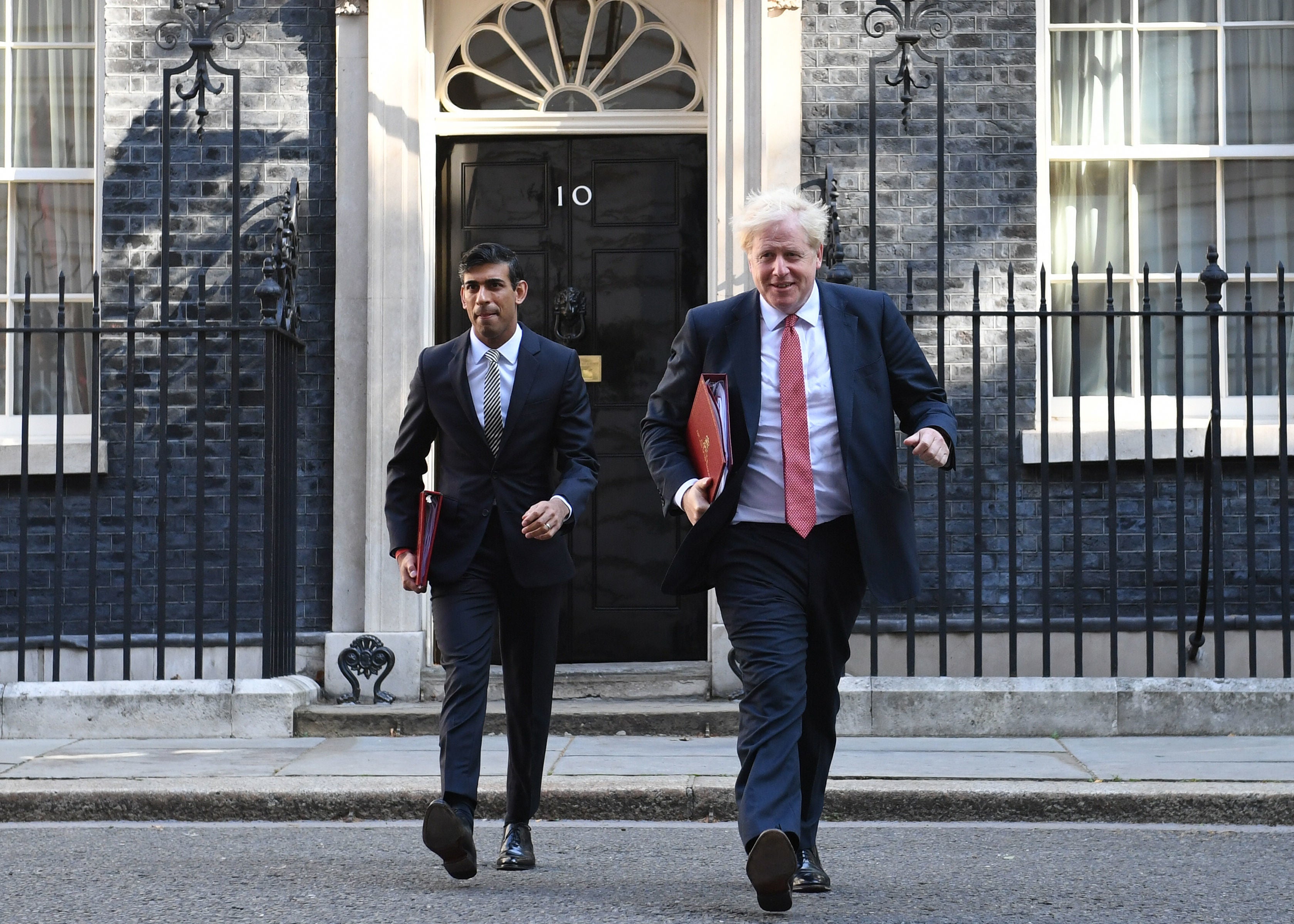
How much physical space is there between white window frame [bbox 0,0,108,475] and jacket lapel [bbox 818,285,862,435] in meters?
5.03

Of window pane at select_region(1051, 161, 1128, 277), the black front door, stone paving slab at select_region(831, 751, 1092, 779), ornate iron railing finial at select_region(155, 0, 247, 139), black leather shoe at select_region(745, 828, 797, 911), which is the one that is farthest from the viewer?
window pane at select_region(1051, 161, 1128, 277)

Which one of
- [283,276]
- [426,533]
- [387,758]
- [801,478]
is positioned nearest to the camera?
[801,478]

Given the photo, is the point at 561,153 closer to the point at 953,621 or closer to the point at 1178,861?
the point at 953,621

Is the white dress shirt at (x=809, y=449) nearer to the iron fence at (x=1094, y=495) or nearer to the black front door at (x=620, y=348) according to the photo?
the iron fence at (x=1094, y=495)

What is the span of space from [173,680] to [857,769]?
3295mm

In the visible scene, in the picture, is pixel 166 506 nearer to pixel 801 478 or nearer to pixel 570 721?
pixel 570 721

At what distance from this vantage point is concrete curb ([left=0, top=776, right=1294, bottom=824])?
581cm

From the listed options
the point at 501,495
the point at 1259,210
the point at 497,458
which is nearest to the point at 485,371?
the point at 497,458

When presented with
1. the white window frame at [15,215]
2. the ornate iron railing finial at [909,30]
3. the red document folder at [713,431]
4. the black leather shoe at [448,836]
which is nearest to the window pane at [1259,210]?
the ornate iron railing finial at [909,30]

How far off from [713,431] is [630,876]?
147 cm

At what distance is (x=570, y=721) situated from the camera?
7434mm

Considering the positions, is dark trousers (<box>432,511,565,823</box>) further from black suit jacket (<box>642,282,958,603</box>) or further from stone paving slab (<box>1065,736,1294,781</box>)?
stone paving slab (<box>1065,736,1294,781</box>)

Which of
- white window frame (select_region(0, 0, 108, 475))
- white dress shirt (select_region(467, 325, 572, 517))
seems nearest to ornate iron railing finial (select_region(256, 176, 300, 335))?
→ white window frame (select_region(0, 0, 108, 475))

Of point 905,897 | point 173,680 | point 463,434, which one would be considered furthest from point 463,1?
point 905,897
